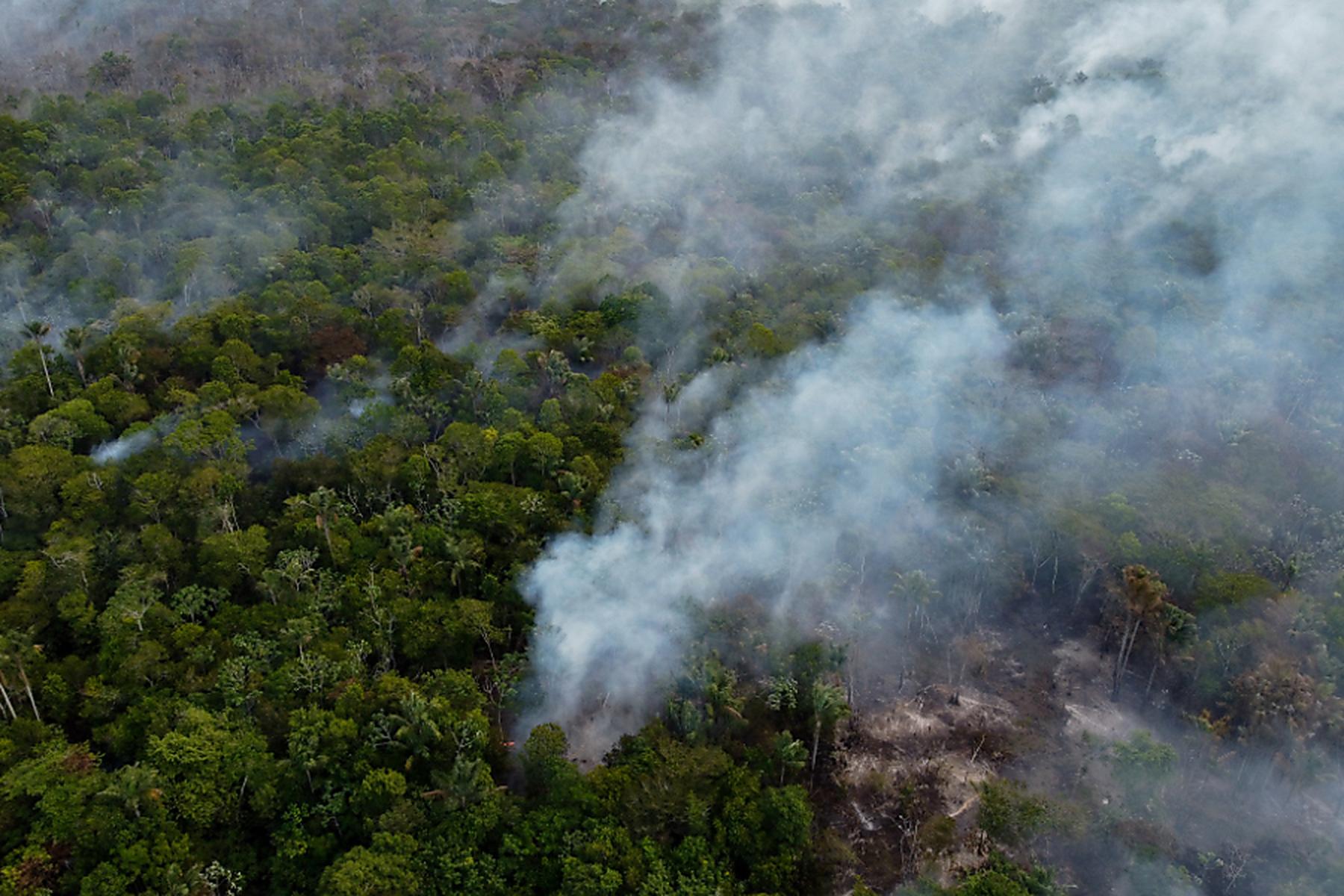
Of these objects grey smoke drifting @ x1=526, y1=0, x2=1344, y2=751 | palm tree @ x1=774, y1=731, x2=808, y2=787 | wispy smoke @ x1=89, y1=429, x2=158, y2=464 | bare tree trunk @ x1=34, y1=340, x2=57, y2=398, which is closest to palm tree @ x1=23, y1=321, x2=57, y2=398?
bare tree trunk @ x1=34, y1=340, x2=57, y2=398

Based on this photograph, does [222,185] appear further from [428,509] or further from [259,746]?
[259,746]

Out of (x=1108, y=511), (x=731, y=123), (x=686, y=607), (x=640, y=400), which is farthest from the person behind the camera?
(x=731, y=123)

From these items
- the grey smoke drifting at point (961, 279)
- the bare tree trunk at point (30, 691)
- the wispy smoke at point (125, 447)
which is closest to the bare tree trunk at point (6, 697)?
the bare tree trunk at point (30, 691)

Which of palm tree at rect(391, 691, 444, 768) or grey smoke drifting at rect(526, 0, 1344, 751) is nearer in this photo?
palm tree at rect(391, 691, 444, 768)

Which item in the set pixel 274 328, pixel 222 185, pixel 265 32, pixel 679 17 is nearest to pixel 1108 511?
pixel 274 328

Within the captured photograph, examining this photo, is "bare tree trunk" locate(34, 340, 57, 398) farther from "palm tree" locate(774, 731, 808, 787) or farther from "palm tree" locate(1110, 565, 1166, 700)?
"palm tree" locate(1110, 565, 1166, 700)

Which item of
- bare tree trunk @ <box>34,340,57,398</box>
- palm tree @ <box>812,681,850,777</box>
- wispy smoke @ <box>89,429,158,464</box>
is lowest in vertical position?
palm tree @ <box>812,681,850,777</box>

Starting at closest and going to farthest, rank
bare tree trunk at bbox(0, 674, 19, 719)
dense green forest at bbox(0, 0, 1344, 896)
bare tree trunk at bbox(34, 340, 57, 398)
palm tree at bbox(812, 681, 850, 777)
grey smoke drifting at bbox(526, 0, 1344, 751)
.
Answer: dense green forest at bbox(0, 0, 1344, 896) → bare tree trunk at bbox(0, 674, 19, 719) → palm tree at bbox(812, 681, 850, 777) → grey smoke drifting at bbox(526, 0, 1344, 751) → bare tree trunk at bbox(34, 340, 57, 398)

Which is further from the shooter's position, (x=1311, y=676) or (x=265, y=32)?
(x=265, y=32)
